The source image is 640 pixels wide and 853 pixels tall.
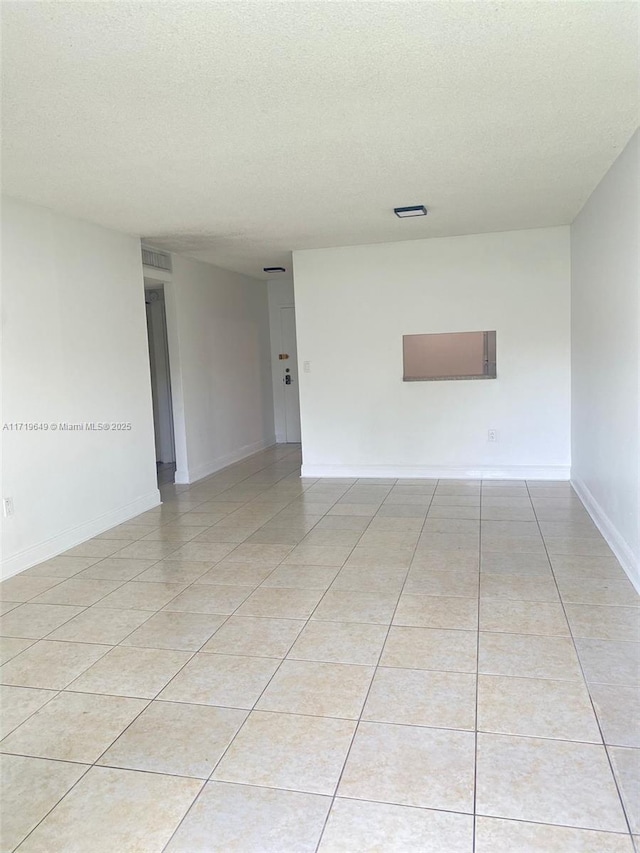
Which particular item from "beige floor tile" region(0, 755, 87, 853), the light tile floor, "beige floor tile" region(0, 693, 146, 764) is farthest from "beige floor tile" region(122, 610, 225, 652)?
"beige floor tile" region(0, 755, 87, 853)

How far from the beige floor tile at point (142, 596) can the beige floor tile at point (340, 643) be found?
2.92 ft

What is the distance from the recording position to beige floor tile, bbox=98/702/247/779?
202 centimetres

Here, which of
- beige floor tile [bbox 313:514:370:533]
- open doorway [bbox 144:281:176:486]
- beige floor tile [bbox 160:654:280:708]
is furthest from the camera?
open doorway [bbox 144:281:176:486]

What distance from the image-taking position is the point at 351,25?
203 centimetres

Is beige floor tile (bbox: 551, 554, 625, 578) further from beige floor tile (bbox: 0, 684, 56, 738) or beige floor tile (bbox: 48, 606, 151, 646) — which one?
beige floor tile (bbox: 0, 684, 56, 738)

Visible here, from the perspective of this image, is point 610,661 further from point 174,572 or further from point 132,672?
point 174,572

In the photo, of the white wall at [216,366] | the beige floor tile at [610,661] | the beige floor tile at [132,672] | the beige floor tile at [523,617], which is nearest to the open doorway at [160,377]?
the white wall at [216,366]

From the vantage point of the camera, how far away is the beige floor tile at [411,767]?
182cm

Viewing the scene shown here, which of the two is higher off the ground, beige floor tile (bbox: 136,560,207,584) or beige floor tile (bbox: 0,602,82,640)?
beige floor tile (bbox: 136,560,207,584)

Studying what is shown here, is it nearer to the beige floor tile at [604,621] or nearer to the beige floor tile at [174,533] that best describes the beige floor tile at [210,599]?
the beige floor tile at [174,533]

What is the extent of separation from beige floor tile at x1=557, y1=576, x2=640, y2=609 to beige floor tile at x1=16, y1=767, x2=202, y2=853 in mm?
2117

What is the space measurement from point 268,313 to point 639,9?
689cm

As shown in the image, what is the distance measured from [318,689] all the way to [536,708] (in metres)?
0.80

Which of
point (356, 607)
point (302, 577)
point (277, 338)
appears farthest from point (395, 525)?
point (277, 338)
